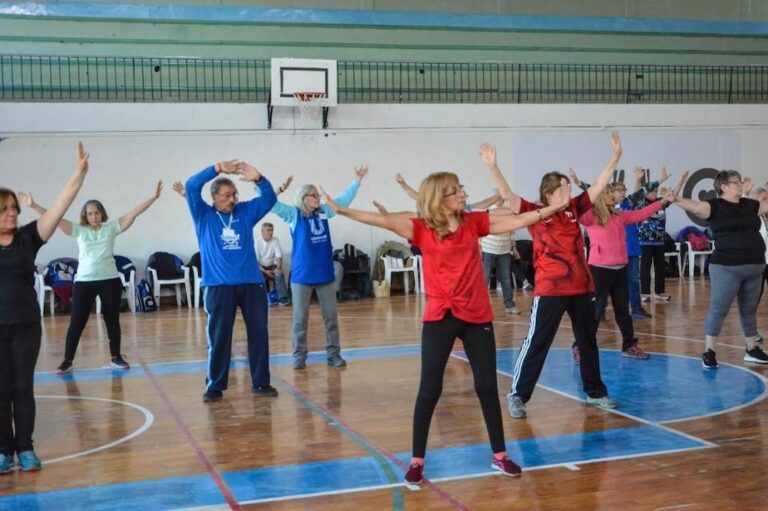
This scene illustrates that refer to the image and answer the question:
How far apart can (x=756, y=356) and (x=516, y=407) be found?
3403mm

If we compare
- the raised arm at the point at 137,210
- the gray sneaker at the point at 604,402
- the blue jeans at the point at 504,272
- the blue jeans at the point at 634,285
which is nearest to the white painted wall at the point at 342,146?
the blue jeans at the point at 504,272

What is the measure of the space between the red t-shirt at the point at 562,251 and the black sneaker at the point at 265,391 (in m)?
2.71

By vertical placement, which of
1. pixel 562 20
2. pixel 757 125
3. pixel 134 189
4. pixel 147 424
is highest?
pixel 562 20

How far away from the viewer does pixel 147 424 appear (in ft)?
22.8

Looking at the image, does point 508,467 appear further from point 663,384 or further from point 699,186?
point 699,186

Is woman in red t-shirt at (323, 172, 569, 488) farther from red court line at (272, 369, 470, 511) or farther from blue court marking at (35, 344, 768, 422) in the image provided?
blue court marking at (35, 344, 768, 422)

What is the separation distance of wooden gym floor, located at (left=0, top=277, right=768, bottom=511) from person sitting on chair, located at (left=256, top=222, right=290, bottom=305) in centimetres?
649

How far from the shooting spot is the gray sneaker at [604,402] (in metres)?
6.93

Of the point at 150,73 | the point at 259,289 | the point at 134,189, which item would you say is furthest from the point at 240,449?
the point at 150,73

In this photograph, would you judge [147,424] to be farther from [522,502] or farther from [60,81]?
[60,81]

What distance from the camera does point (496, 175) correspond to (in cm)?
582

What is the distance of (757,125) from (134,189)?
14643 mm

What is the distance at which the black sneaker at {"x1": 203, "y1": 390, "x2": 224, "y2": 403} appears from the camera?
7.71 meters

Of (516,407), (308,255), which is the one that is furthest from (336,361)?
(516,407)
